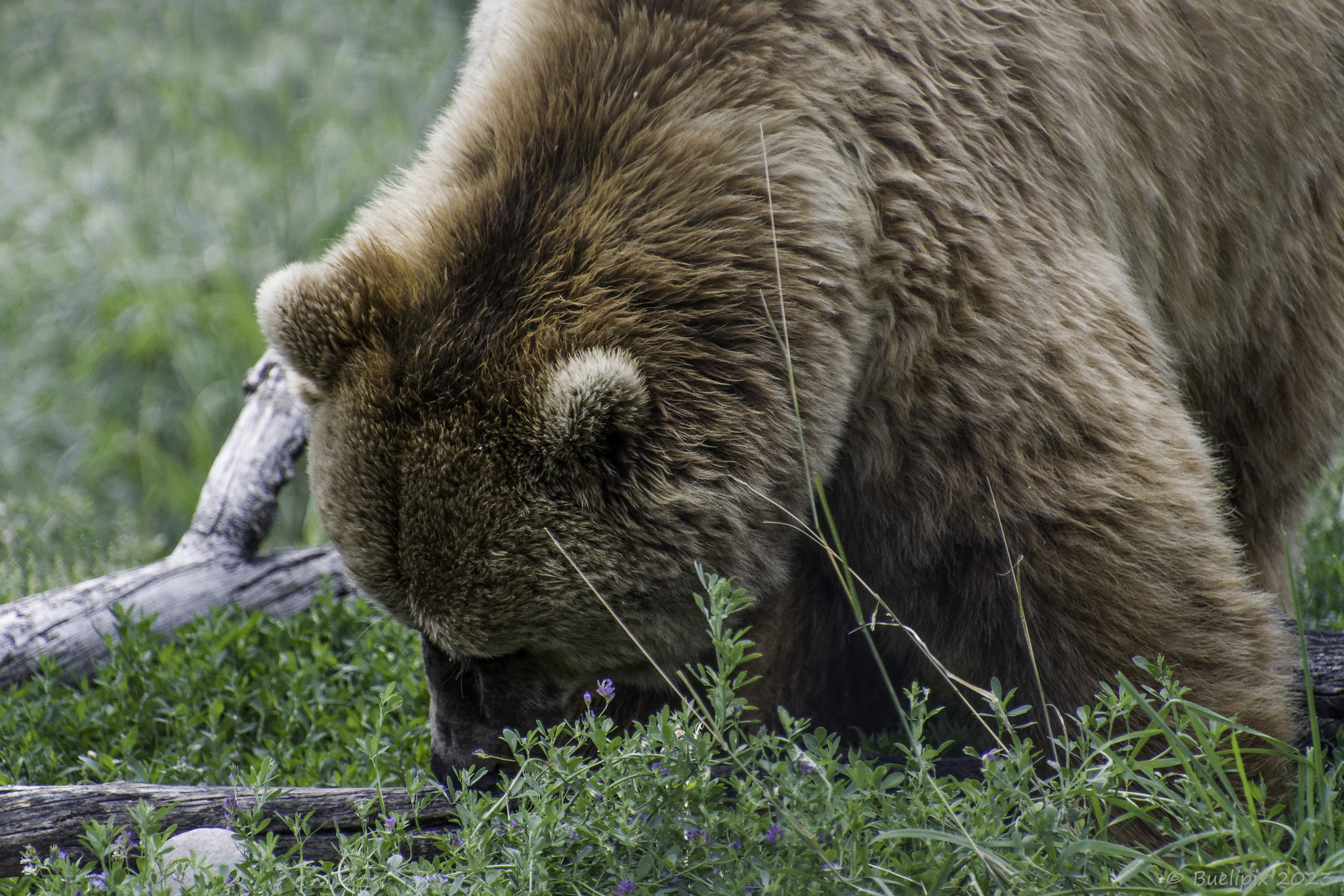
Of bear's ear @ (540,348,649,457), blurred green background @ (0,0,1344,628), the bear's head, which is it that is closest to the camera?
bear's ear @ (540,348,649,457)

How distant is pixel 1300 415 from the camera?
12.0 feet

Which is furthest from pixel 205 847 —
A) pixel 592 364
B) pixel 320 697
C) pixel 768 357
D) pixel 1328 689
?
pixel 1328 689

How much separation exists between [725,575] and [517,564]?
46 cm

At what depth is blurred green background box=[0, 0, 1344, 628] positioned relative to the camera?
7.56 metres

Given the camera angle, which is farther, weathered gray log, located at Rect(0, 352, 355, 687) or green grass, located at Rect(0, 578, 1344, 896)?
weathered gray log, located at Rect(0, 352, 355, 687)

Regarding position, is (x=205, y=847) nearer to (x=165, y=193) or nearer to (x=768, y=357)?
(x=768, y=357)

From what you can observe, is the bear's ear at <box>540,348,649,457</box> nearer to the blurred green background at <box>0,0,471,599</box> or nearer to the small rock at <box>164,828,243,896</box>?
the small rock at <box>164,828,243,896</box>

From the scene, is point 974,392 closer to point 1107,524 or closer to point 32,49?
point 1107,524

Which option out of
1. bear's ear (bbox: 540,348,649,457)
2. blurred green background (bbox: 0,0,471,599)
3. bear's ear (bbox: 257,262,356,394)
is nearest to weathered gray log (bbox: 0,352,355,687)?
bear's ear (bbox: 257,262,356,394)

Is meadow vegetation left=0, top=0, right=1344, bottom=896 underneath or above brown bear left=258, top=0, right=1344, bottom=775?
underneath

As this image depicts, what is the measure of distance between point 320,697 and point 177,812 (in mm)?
995

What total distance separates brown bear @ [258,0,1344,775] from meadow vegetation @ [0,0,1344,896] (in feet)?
0.75

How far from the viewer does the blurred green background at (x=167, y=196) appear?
756 cm

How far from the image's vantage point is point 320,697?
142 inches
